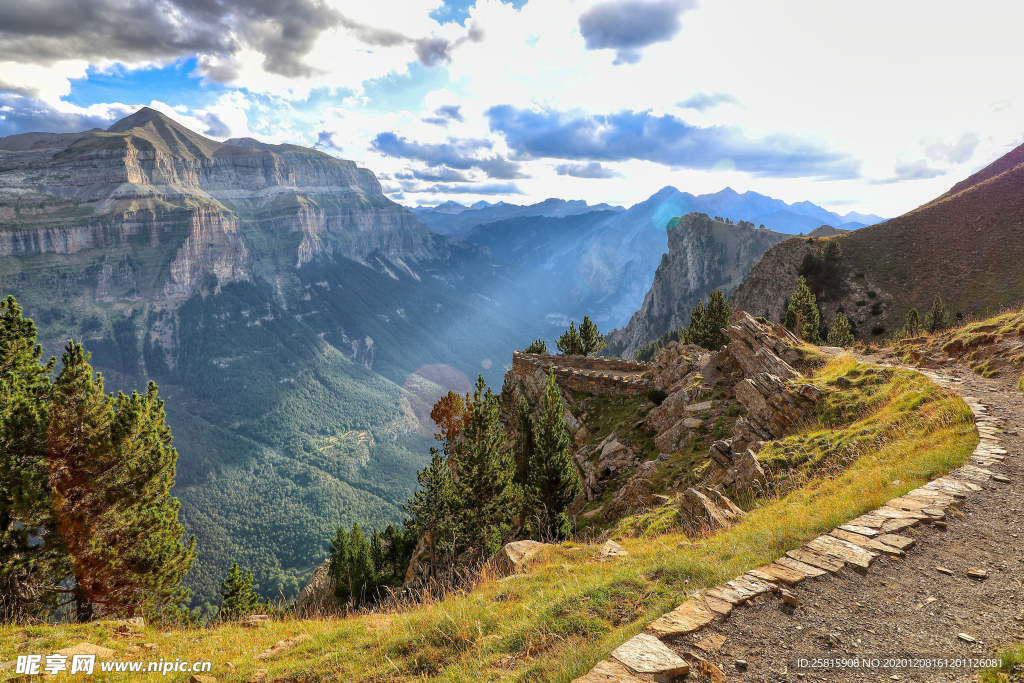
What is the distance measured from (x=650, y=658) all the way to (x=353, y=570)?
5696cm

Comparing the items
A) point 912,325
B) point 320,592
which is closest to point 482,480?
point 320,592

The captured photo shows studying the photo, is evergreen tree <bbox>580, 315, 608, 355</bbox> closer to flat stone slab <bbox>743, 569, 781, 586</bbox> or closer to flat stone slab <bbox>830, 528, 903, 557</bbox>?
flat stone slab <bbox>830, 528, 903, 557</bbox>

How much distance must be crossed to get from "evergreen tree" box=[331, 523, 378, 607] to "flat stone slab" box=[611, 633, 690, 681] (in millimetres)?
51093

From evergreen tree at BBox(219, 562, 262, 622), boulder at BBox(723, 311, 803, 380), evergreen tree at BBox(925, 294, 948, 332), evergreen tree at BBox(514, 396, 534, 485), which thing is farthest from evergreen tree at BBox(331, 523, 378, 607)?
evergreen tree at BBox(925, 294, 948, 332)

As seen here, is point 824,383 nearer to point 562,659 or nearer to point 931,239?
point 562,659

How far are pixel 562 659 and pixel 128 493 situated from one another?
78.3ft

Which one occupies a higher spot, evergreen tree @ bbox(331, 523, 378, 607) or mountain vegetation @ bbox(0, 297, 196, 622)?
mountain vegetation @ bbox(0, 297, 196, 622)

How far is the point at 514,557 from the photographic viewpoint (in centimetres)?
1388

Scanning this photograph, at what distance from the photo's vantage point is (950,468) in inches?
427

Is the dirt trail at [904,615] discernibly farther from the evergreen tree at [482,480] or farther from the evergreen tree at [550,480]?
the evergreen tree at [482,480]

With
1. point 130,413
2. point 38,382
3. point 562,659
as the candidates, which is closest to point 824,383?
point 562,659

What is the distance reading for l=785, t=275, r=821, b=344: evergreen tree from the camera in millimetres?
61844

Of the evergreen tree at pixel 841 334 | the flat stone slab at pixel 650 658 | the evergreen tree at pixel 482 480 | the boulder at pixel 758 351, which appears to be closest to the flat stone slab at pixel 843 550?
the flat stone slab at pixel 650 658

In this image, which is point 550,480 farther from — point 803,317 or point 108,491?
point 803,317
